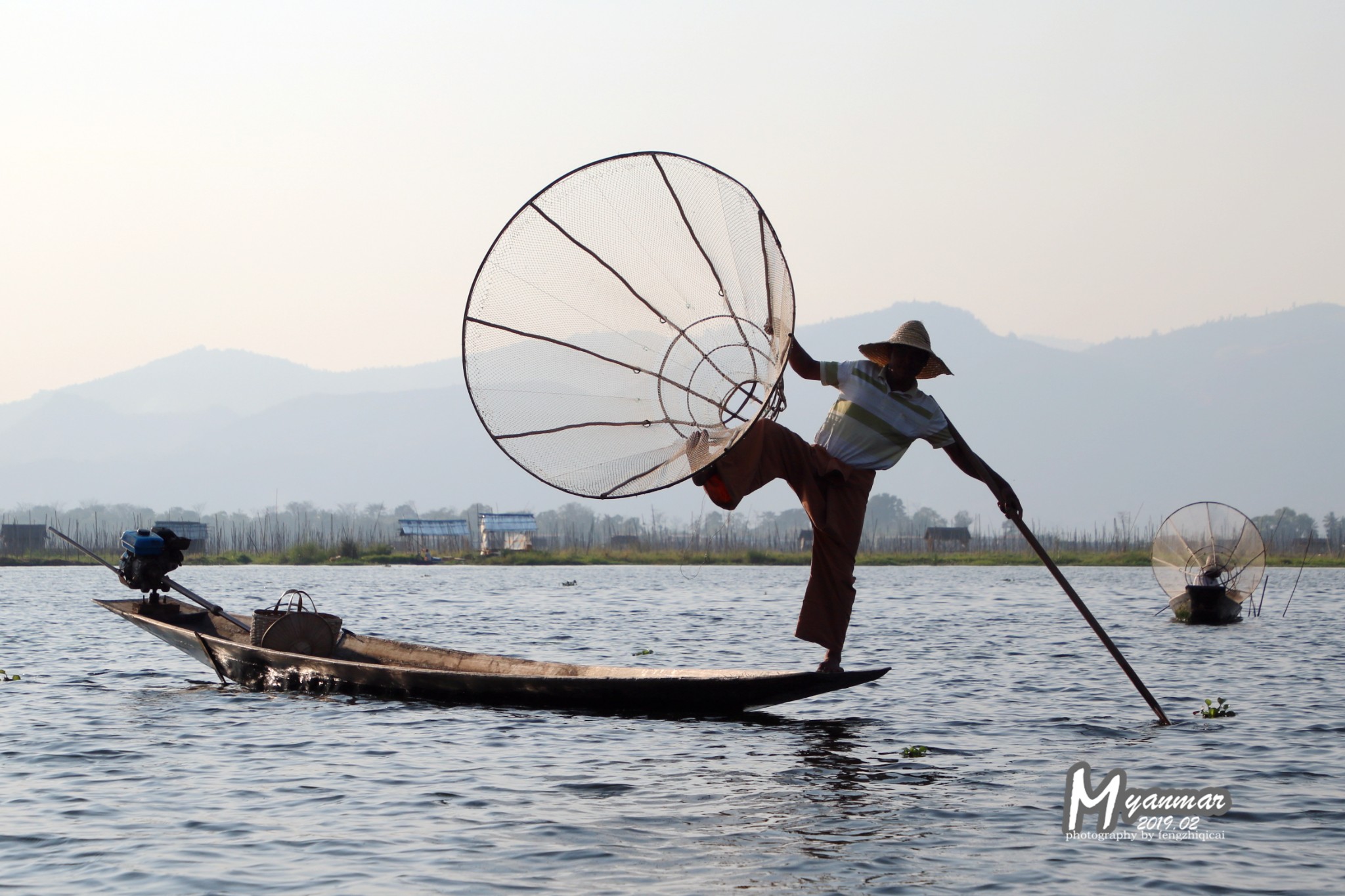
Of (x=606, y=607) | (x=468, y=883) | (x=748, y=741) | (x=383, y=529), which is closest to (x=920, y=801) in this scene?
(x=748, y=741)

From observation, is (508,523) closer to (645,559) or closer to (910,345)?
(645,559)

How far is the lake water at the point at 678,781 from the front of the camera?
6.14 meters

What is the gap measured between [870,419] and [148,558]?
8.46m

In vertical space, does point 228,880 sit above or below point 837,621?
below

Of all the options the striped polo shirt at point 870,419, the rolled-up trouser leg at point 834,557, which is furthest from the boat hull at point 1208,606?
the striped polo shirt at point 870,419

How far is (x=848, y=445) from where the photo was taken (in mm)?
8312

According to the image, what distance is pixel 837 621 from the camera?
872 cm

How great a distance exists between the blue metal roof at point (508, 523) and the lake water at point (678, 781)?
42578 millimetres

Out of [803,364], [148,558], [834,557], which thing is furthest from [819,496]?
[148,558]

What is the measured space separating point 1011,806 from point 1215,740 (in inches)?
123

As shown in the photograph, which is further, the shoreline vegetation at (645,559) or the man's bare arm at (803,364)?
the shoreline vegetation at (645,559)

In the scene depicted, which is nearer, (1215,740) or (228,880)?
(228,880)

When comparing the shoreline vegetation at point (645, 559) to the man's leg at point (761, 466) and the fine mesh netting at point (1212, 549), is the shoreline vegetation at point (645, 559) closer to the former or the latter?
the fine mesh netting at point (1212, 549)

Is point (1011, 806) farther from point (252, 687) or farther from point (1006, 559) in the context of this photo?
point (1006, 559)
